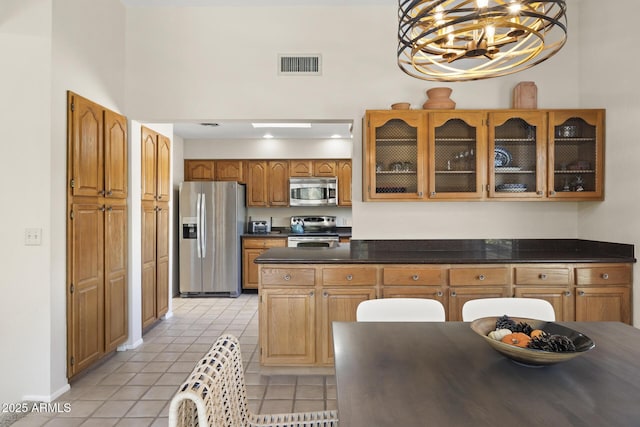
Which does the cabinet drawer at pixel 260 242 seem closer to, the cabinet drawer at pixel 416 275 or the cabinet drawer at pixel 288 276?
the cabinet drawer at pixel 288 276

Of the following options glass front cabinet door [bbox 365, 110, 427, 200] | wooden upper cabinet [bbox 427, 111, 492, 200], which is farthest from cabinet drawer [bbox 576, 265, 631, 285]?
glass front cabinet door [bbox 365, 110, 427, 200]

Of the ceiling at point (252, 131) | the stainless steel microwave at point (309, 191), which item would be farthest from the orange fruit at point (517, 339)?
the stainless steel microwave at point (309, 191)

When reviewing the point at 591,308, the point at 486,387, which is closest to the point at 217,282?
the point at 591,308

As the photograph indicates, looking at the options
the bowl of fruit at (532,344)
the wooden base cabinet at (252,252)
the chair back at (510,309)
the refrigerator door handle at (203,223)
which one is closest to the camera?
the bowl of fruit at (532,344)

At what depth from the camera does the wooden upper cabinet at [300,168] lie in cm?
630

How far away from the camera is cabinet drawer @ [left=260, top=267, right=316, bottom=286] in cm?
285

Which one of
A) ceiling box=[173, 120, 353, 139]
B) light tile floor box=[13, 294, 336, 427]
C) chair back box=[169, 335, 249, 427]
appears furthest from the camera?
ceiling box=[173, 120, 353, 139]

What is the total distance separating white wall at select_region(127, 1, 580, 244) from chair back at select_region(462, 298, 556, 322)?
152 centimetres

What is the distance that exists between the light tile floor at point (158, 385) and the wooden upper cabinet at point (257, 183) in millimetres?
2619

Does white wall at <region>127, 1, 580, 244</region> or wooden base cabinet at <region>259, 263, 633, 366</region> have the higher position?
white wall at <region>127, 1, 580, 244</region>

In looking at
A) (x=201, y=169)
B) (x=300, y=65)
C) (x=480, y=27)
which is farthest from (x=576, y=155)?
(x=201, y=169)

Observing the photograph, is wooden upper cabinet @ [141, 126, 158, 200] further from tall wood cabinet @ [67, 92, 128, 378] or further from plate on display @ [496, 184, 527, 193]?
plate on display @ [496, 184, 527, 193]

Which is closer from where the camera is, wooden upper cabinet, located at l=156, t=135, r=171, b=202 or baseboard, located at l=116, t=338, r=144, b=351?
baseboard, located at l=116, t=338, r=144, b=351

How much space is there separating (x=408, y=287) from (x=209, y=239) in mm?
3567
